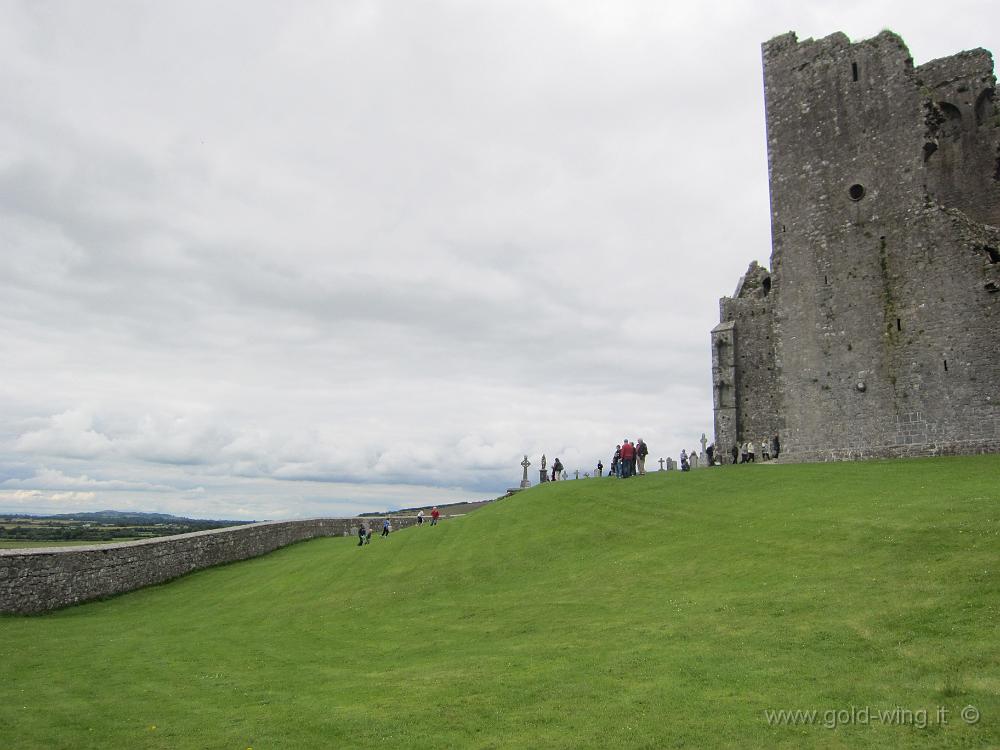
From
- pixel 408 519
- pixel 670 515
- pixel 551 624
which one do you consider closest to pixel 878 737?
pixel 551 624

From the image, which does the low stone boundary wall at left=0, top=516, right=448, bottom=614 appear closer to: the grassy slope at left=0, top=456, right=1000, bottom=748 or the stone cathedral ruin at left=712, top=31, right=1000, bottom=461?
the grassy slope at left=0, top=456, right=1000, bottom=748

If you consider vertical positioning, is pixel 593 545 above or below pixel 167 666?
above

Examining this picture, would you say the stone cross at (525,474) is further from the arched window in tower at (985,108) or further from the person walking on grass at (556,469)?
the arched window in tower at (985,108)

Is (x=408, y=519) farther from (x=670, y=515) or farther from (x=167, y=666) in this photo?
(x=167, y=666)

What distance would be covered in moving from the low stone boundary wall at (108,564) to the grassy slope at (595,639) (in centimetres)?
163

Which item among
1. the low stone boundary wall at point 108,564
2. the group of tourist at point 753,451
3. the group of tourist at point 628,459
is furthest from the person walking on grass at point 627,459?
the low stone boundary wall at point 108,564

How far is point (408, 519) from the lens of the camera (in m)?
47.3

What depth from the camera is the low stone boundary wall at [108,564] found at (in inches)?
971

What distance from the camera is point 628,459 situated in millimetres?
30562

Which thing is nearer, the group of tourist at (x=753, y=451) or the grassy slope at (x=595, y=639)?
the grassy slope at (x=595, y=639)

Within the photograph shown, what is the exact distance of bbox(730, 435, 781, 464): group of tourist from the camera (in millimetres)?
36500

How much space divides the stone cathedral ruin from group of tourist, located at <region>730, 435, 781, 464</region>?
4.11 ft

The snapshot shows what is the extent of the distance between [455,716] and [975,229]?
1187 inches

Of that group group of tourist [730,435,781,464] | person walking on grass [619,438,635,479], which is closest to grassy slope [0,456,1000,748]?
person walking on grass [619,438,635,479]
